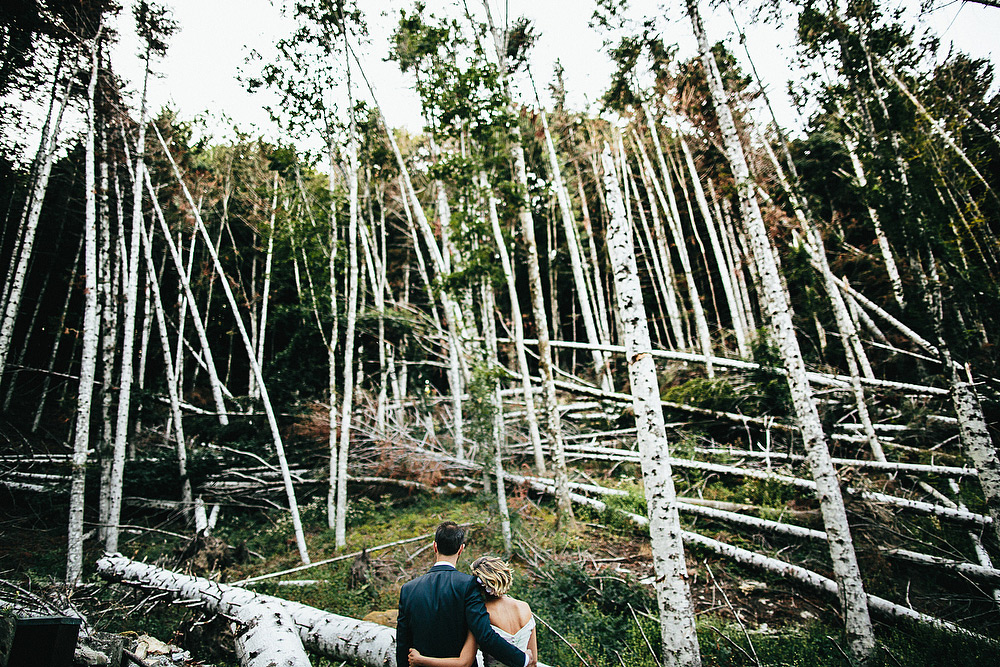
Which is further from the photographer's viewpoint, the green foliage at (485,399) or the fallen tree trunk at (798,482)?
the green foliage at (485,399)

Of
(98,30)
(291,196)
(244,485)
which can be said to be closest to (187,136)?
(291,196)

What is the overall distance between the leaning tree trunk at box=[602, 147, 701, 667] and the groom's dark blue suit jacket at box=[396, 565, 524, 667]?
1.96 metres

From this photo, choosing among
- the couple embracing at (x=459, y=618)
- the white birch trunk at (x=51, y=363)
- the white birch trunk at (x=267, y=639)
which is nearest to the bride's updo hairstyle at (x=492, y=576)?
the couple embracing at (x=459, y=618)

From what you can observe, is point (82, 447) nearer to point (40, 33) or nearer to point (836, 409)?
point (40, 33)

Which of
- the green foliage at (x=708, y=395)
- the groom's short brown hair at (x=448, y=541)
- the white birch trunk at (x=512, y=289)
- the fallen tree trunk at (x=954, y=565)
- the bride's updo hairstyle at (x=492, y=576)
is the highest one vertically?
the white birch trunk at (x=512, y=289)

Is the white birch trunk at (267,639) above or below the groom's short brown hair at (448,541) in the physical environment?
below

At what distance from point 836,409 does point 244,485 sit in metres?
12.7

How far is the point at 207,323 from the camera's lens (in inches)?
594

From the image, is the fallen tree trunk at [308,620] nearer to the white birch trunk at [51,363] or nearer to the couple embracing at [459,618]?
the couple embracing at [459,618]

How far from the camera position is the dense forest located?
4.36m

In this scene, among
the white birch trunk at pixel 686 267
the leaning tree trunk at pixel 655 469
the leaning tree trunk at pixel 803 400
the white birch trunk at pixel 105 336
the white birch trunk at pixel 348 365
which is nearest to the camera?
the leaning tree trunk at pixel 655 469

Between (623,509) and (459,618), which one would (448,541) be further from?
(623,509)

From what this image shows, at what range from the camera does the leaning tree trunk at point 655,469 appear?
11.4 feet

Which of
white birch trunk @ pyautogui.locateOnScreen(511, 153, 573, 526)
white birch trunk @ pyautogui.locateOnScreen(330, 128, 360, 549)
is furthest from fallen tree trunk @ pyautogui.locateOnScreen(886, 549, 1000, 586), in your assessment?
white birch trunk @ pyautogui.locateOnScreen(330, 128, 360, 549)
